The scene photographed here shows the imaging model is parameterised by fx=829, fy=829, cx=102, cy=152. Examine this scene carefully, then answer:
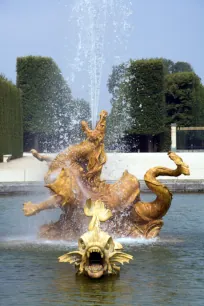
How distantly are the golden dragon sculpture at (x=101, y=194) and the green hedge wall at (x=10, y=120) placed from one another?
18.5 metres

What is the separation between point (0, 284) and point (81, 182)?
2.64m

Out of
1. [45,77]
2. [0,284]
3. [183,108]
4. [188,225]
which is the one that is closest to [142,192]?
[188,225]

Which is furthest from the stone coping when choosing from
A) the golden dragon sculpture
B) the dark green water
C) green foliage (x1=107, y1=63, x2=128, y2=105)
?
green foliage (x1=107, y1=63, x2=128, y2=105)

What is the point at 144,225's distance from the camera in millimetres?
9523

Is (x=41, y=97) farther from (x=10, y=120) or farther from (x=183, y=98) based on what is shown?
(x=183, y=98)

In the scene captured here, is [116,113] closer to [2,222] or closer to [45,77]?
[45,77]

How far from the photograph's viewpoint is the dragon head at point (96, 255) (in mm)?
7074

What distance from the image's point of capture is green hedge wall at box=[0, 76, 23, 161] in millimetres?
28531

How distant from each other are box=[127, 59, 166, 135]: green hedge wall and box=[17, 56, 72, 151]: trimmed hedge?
384 cm

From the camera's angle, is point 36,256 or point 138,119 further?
point 138,119

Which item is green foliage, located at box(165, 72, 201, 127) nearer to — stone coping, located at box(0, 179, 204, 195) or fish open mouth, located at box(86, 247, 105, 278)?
stone coping, located at box(0, 179, 204, 195)

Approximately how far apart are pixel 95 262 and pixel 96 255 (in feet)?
0.23

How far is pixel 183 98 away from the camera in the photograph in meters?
53.6

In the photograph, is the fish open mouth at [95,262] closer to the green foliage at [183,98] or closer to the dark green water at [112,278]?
the dark green water at [112,278]
